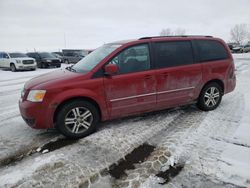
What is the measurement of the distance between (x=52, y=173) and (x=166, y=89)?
2.79 meters

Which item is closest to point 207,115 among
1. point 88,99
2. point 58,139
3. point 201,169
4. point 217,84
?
point 217,84

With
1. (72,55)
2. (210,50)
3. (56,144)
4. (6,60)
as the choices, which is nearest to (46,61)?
(6,60)

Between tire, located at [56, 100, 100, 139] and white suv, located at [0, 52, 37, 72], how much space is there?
1683 centimetres

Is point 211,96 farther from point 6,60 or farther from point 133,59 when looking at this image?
point 6,60

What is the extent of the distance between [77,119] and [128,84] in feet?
3.89

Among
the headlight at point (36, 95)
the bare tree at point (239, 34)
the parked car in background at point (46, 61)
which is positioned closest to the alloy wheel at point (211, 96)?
the headlight at point (36, 95)

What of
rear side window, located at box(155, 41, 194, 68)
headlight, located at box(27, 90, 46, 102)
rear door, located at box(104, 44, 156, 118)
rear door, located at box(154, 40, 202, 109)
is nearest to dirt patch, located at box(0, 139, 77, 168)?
headlight, located at box(27, 90, 46, 102)

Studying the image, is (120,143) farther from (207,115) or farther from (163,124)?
(207,115)

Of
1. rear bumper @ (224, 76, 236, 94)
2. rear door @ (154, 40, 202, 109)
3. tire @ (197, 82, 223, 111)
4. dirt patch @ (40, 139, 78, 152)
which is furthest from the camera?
rear bumper @ (224, 76, 236, 94)

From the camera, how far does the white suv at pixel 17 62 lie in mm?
18672

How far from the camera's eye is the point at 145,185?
106 inches

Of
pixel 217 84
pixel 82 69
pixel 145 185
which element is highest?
pixel 82 69

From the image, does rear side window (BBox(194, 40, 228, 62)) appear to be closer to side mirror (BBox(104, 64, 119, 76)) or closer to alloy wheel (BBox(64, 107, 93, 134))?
side mirror (BBox(104, 64, 119, 76))

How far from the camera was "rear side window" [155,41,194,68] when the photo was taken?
4.61m
